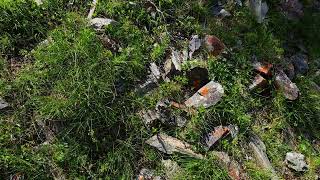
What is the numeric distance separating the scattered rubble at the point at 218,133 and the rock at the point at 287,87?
3.19ft

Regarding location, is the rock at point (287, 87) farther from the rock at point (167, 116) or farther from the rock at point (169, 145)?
the rock at point (169, 145)

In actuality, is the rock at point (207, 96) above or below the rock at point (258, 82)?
above

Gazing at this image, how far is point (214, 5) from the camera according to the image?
20.2 feet

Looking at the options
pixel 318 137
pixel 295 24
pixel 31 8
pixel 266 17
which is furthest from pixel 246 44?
pixel 31 8

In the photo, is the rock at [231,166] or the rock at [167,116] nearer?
the rock at [231,166]

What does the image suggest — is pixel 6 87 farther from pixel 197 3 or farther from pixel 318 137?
pixel 318 137

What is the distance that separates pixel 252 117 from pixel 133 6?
6.97 feet

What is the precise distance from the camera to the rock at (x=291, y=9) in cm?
658

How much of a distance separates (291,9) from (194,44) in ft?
6.72

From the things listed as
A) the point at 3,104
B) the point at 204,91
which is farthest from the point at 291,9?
the point at 3,104

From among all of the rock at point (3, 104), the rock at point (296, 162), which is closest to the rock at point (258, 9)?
the rock at point (296, 162)

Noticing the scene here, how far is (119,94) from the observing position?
197 inches

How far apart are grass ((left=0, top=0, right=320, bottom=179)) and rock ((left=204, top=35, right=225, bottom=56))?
10cm

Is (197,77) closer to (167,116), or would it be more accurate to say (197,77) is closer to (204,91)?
(204,91)
